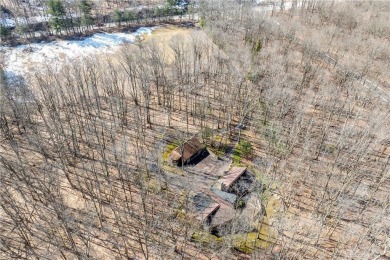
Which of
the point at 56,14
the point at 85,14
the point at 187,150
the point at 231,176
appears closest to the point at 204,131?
the point at 187,150

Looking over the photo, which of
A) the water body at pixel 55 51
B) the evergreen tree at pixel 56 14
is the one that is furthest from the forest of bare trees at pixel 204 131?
the evergreen tree at pixel 56 14

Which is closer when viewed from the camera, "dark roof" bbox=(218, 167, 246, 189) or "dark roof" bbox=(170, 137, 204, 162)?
"dark roof" bbox=(218, 167, 246, 189)

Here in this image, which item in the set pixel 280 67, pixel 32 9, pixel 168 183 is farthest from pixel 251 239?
pixel 32 9

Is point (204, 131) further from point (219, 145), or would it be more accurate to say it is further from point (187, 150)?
point (187, 150)

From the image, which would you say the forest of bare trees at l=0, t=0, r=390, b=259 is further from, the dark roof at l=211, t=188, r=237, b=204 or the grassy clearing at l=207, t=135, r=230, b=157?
the dark roof at l=211, t=188, r=237, b=204

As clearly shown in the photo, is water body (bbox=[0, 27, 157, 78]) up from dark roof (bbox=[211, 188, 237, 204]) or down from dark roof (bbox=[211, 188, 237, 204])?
up

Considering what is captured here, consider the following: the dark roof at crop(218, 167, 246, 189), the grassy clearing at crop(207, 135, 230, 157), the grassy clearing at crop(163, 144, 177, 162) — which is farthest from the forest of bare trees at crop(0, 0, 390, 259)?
the dark roof at crop(218, 167, 246, 189)

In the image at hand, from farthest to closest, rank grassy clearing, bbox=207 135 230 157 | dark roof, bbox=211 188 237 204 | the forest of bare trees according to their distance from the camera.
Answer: grassy clearing, bbox=207 135 230 157
dark roof, bbox=211 188 237 204
the forest of bare trees

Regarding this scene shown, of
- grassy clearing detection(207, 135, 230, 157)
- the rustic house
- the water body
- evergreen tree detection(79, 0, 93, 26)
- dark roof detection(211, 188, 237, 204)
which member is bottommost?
dark roof detection(211, 188, 237, 204)
